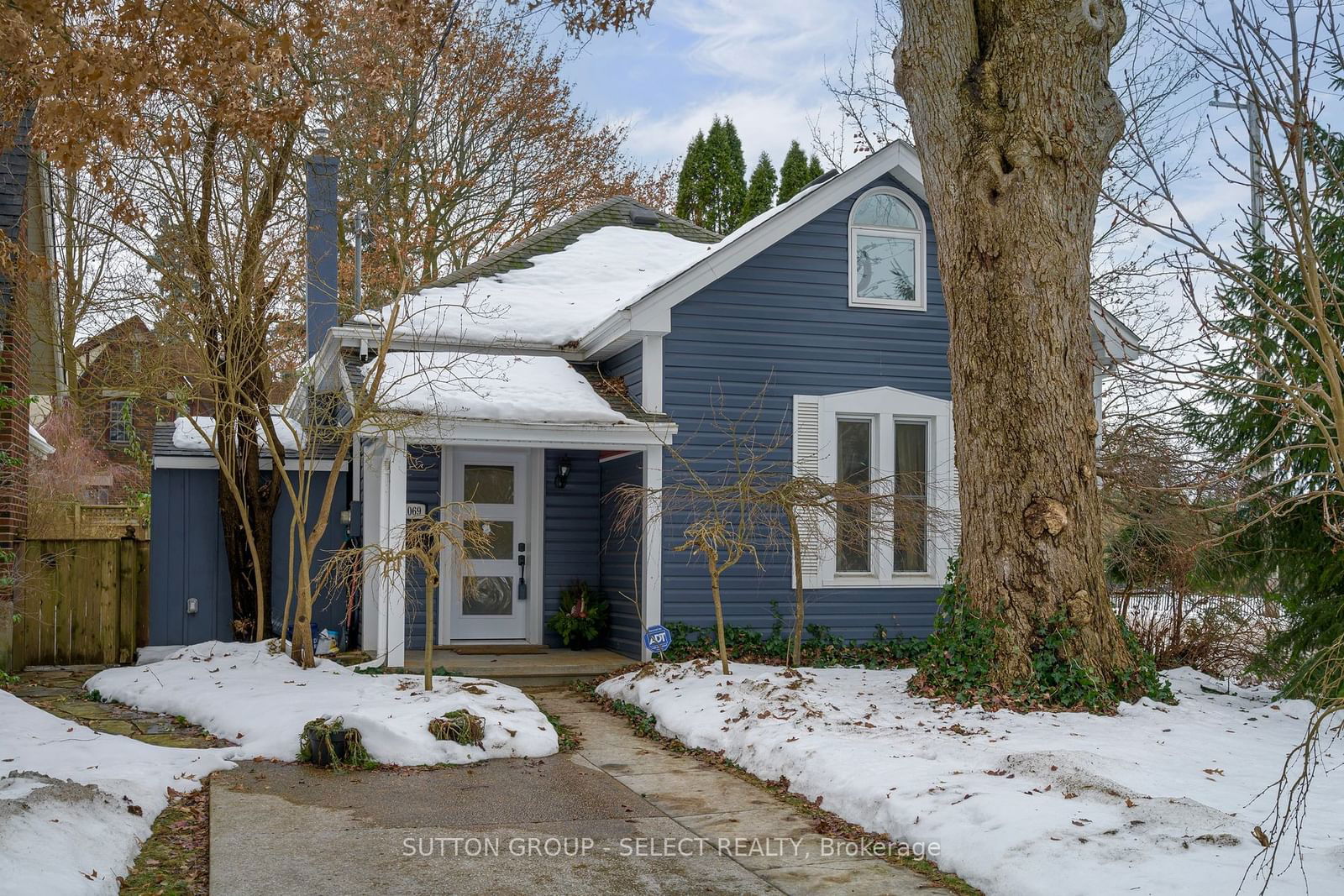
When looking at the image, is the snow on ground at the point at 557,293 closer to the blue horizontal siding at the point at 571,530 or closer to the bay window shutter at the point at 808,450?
the blue horizontal siding at the point at 571,530

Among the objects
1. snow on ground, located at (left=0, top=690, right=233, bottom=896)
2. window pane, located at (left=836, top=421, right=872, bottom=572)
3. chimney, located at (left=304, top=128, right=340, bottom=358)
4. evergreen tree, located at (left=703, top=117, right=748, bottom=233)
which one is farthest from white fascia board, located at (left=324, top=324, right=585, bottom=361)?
evergreen tree, located at (left=703, top=117, right=748, bottom=233)

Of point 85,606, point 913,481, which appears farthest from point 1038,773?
point 85,606

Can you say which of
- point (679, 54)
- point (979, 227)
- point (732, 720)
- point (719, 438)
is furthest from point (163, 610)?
point (979, 227)

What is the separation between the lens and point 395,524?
10.6 meters

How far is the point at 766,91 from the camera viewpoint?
18.3 m

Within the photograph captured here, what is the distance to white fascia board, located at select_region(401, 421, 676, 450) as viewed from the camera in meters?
10.4

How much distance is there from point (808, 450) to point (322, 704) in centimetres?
573

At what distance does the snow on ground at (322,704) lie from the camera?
7.43m

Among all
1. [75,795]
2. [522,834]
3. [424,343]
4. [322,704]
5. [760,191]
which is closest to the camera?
[75,795]

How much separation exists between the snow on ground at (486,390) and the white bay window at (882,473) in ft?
7.58

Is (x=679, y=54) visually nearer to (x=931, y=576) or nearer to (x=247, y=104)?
(x=247, y=104)

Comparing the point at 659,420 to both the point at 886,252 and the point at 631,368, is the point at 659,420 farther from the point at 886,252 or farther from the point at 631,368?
the point at 886,252

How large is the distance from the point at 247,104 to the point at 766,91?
11.5 meters

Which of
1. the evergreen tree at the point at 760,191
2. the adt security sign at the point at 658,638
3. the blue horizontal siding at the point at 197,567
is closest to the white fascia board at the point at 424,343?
the blue horizontal siding at the point at 197,567
